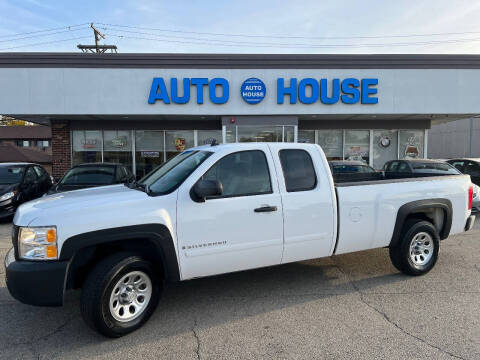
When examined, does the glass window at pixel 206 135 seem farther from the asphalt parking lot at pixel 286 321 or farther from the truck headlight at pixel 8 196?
the asphalt parking lot at pixel 286 321

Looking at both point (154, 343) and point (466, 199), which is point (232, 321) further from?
point (466, 199)

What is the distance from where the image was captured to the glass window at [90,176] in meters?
8.15

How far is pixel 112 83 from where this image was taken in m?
12.2

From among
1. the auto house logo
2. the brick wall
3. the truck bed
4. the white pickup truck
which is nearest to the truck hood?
the white pickup truck

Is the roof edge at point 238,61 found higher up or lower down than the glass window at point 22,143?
higher up

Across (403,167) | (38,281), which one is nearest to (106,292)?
(38,281)

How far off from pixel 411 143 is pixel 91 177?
1374 centimetres

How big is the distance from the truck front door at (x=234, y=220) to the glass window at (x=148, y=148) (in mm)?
11533

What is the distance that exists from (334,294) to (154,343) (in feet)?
7.31

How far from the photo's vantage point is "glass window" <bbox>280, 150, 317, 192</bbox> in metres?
4.08

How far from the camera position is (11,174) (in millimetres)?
9727

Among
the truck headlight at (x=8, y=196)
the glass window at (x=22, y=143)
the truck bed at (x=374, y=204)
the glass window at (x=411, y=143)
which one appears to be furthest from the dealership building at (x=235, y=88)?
the glass window at (x=22, y=143)

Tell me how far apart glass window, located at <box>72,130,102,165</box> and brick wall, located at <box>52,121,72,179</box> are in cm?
29

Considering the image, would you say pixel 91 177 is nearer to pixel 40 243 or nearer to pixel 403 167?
pixel 40 243
